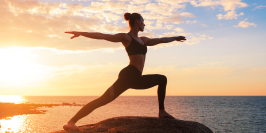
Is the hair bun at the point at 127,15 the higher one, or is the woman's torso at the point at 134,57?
the hair bun at the point at 127,15

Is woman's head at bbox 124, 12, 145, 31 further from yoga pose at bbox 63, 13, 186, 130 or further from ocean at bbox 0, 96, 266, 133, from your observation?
ocean at bbox 0, 96, 266, 133

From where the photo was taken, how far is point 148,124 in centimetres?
595

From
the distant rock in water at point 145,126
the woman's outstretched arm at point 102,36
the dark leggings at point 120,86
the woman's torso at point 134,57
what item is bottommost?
the distant rock in water at point 145,126

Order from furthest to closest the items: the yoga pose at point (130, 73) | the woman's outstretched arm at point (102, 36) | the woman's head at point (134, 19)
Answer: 1. the woman's head at point (134, 19)
2. the yoga pose at point (130, 73)
3. the woman's outstretched arm at point (102, 36)

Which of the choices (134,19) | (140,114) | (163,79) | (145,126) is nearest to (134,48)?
(134,19)

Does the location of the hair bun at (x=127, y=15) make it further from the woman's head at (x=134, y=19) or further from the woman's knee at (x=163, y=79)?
the woman's knee at (x=163, y=79)

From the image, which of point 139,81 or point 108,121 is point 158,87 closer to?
point 139,81

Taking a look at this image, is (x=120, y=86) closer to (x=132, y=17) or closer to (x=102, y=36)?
(x=102, y=36)

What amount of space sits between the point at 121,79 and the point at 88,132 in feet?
5.39

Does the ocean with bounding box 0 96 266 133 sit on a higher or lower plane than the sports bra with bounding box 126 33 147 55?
lower

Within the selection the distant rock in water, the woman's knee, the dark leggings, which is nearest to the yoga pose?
the dark leggings

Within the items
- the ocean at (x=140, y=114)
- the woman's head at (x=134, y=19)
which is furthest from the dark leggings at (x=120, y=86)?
the ocean at (x=140, y=114)

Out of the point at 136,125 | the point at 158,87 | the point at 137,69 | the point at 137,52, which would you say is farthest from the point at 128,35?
the point at 136,125

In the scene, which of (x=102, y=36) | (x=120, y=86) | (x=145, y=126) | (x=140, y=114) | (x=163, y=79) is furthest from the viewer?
(x=140, y=114)
